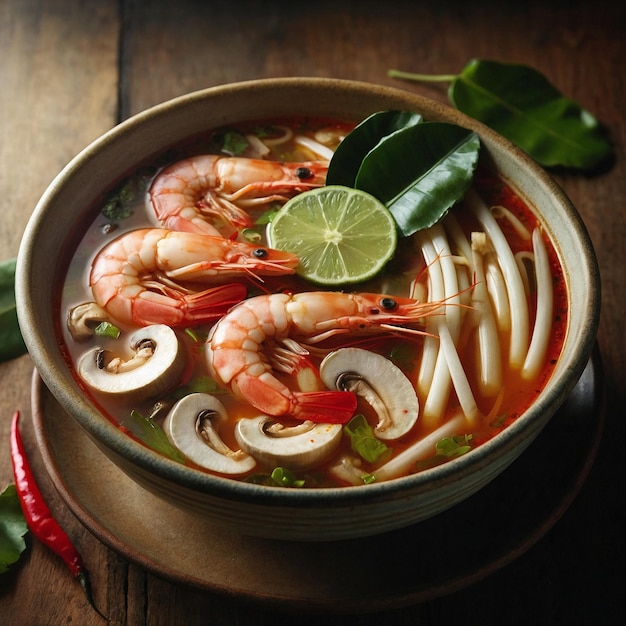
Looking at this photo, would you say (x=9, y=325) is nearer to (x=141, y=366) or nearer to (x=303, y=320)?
(x=141, y=366)

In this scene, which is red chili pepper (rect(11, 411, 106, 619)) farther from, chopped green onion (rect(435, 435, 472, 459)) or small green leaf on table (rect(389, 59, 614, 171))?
small green leaf on table (rect(389, 59, 614, 171))

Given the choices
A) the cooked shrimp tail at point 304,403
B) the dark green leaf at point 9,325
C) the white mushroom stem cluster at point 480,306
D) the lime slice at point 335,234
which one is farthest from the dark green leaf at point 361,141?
the dark green leaf at point 9,325

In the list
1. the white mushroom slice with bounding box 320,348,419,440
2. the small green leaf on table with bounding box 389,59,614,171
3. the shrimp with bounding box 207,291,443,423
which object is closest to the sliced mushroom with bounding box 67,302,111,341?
the shrimp with bounding box 207,291,443,423

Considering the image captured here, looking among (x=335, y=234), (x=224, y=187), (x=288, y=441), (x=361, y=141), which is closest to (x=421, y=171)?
(x=361, y=141)

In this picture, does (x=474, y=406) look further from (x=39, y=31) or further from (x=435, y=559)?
(x=39, y=31)

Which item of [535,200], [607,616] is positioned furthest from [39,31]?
[607,616]

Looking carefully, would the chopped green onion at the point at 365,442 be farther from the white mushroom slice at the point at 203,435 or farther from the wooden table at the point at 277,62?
the wooden table at the point at 277,62
